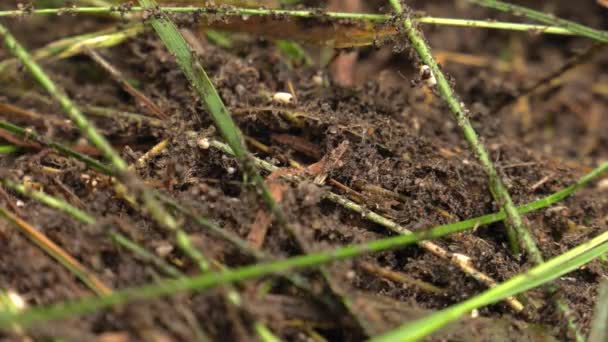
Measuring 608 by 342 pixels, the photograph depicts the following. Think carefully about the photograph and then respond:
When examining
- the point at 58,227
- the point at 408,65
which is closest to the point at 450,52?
the point at 408,65

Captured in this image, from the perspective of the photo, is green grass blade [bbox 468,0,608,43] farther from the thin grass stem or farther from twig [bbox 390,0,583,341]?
twig [bbox 390,0,583,341]

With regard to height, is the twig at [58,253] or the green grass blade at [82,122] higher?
the green grass blade at [82,122]

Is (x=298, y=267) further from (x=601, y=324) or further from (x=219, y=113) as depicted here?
(x=601, y=324)

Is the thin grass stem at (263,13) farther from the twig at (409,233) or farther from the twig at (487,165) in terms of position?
the twig at (409,233)

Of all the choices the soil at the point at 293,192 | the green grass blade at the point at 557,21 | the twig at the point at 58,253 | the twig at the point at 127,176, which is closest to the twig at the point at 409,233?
the soil at the point at 293,192

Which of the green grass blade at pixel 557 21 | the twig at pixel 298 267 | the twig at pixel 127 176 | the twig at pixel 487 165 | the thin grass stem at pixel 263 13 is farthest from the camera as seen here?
the green grass blade at pixel 557 21

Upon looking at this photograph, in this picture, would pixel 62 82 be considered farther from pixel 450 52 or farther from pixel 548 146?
pixel 548 146

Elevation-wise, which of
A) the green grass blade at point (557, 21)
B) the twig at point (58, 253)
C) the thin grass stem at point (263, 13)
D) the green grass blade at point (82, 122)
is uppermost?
the green grass blade at point (557, 21)
